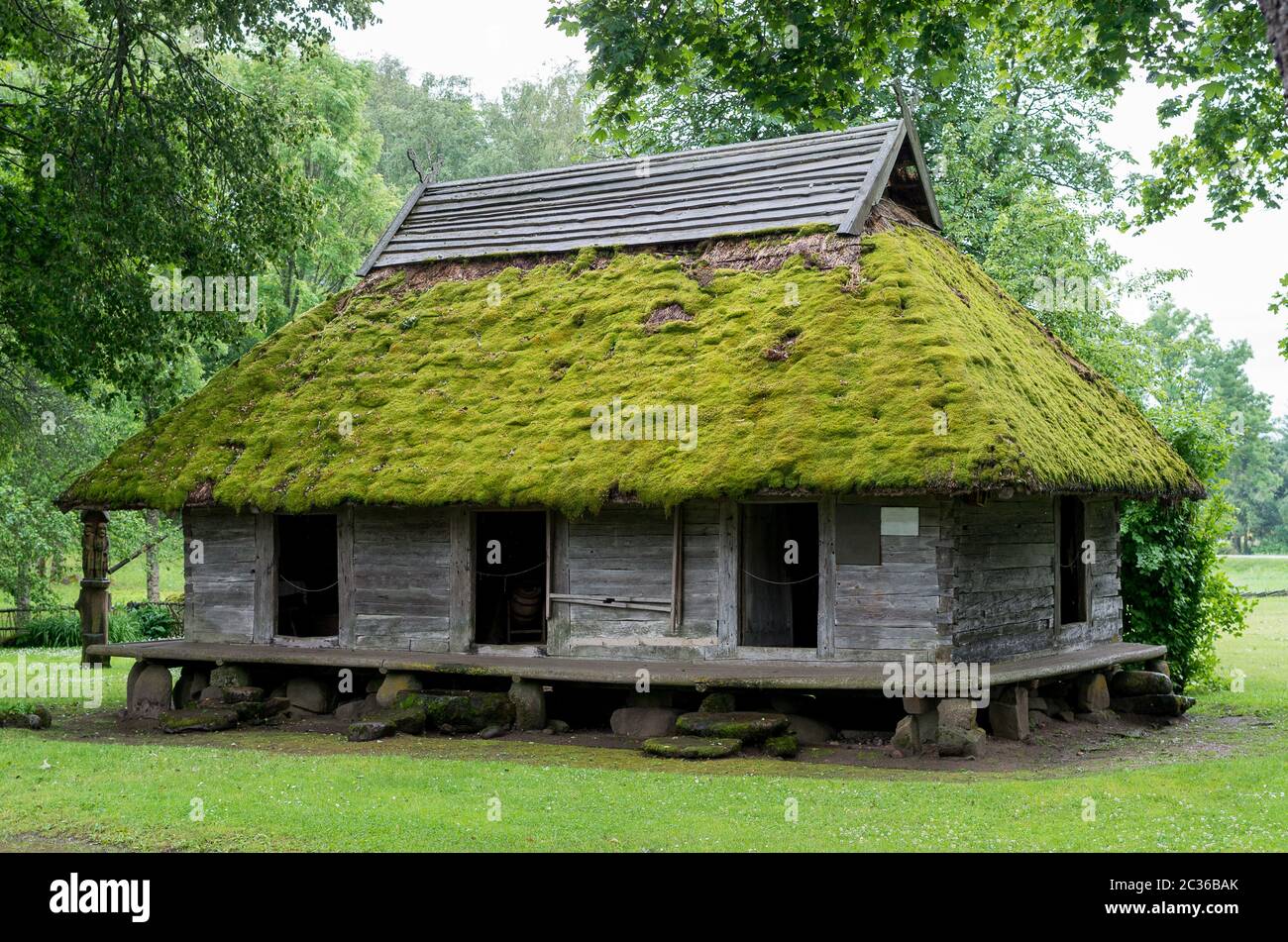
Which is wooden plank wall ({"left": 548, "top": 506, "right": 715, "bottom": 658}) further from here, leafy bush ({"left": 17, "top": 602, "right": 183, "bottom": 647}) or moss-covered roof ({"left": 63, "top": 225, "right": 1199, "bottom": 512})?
leafy bush ({"left": 17, "top": 602, "right": 183, "bottom": 647})

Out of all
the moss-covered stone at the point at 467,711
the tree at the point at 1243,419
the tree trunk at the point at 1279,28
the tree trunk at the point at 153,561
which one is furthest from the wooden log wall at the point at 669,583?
the tree at the point at 1243,419

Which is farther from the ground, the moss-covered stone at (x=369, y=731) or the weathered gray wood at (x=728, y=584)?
the weathered gray wood at (x=728, y=584)

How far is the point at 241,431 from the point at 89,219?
349cm

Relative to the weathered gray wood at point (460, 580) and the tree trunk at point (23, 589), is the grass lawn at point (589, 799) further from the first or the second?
the tree trunk at point (23, 589)

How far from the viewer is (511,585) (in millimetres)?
19469

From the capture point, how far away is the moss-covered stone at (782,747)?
43.2 ft

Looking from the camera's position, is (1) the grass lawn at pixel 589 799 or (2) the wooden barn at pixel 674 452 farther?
(2) the wooden barn at pixel 674 452

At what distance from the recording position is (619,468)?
14219mm

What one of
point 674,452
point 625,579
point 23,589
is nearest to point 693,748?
point 625,579

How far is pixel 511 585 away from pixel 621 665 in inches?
207

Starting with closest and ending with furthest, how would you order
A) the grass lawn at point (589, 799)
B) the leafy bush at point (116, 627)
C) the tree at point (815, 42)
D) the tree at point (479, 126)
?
the grass lawn at point (589, 799), the tree at point (815, 42), the leafy bush at point (116, 627), the tree at point (479, 126)

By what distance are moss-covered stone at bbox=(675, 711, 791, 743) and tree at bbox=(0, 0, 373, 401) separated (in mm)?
9228

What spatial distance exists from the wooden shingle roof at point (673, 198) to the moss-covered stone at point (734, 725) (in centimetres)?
637

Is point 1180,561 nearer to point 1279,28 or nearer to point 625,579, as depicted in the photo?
point 625,579
